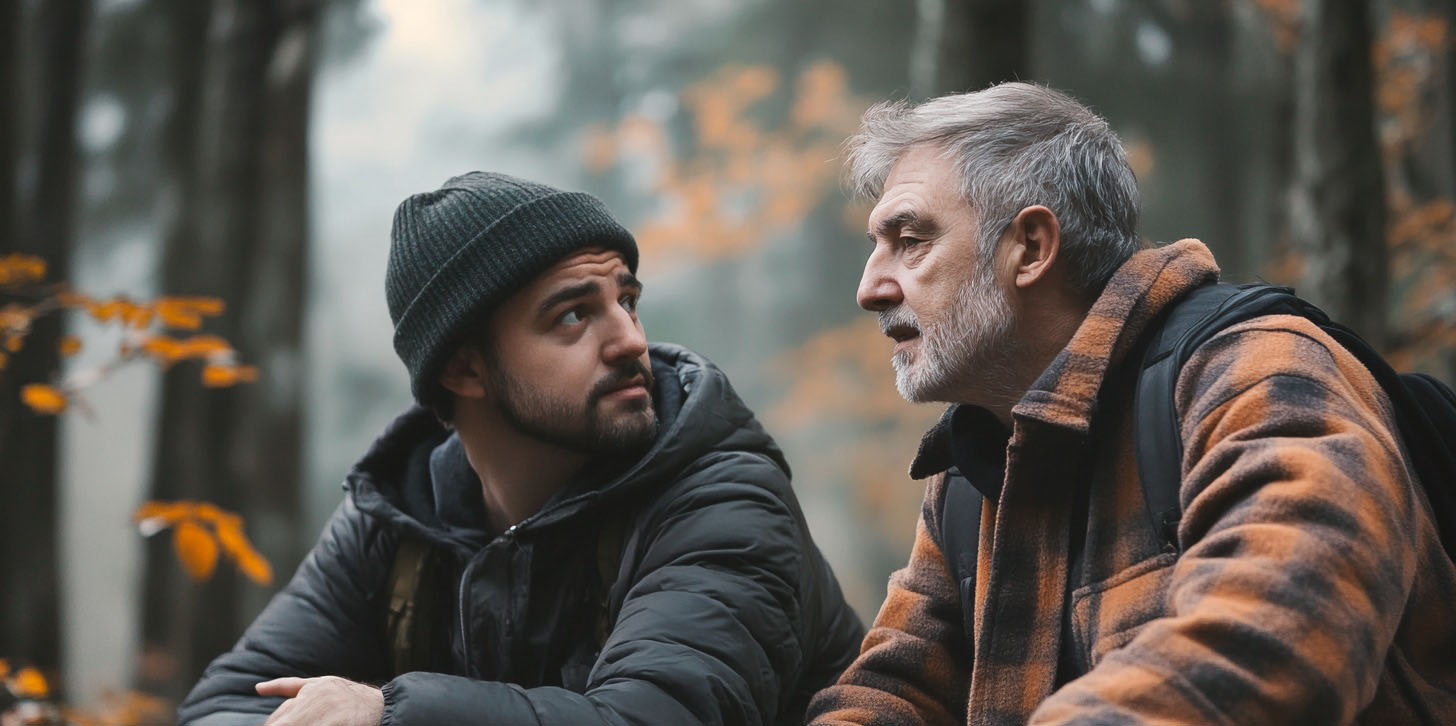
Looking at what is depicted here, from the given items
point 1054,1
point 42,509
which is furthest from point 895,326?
point 1054,1

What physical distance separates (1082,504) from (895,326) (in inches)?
18.3

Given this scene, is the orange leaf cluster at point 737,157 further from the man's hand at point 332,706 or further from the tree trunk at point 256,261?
the man's hand at point 332,706

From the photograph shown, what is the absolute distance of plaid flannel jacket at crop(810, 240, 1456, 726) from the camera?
1504 mm

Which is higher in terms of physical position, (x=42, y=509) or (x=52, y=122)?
(x=52, y=122)

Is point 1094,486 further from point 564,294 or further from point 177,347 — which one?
point 177,347

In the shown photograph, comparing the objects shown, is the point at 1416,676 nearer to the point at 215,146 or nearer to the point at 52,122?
the point at 215,146

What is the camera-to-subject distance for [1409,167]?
817cm

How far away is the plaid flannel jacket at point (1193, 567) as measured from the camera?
150 cm

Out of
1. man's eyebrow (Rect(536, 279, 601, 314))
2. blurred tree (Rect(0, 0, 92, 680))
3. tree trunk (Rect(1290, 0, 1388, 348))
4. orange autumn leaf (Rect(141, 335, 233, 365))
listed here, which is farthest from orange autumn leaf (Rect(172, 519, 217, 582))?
tree trunk (Rect(1290, 0, 1388, 348))

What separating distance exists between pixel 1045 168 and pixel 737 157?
10.9 m

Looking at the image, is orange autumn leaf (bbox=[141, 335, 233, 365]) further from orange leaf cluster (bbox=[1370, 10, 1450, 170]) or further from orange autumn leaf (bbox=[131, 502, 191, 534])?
orange leaf cluster (bbox=[1370, 10, 1450, 170])

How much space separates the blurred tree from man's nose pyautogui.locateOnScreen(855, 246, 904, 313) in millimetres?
4832

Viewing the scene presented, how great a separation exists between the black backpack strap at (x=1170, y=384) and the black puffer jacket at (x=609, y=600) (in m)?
0.79

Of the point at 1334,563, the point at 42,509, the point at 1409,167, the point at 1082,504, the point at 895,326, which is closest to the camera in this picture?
the point at 1334,563
